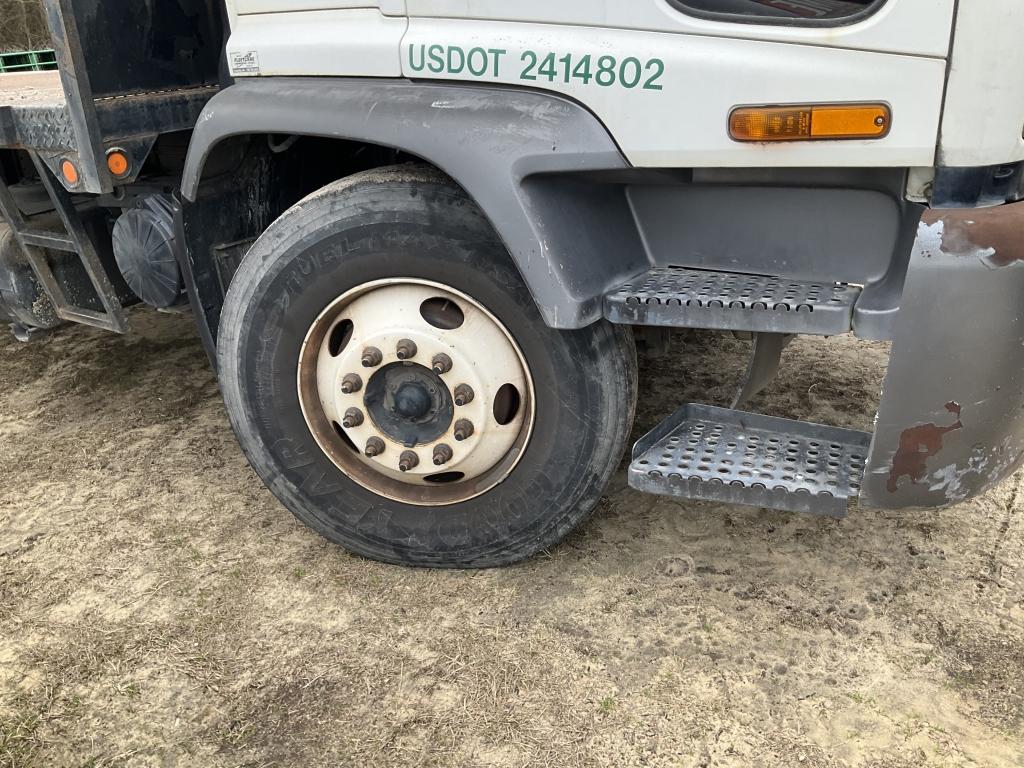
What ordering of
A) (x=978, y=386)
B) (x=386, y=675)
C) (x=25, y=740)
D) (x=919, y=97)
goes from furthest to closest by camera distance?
1. (x=386, y=675)
2. (x=25, y=740)
3. (x=978, y=386)
4. (x=919, y=97)

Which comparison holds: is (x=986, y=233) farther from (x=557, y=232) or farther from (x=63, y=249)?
(x=63, y=249)

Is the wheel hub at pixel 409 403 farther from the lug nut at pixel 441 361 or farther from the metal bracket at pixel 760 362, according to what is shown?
the metal bracket at pixel 760 362

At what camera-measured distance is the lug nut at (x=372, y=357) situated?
99.3 inches

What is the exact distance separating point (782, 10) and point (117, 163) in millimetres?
2248

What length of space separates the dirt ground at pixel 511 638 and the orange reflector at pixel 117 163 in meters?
1.19

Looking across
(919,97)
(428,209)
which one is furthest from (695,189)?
(428,209)

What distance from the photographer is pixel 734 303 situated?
2.09 meters

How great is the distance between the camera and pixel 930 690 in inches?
87.4

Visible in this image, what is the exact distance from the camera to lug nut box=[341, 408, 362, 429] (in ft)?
8.59

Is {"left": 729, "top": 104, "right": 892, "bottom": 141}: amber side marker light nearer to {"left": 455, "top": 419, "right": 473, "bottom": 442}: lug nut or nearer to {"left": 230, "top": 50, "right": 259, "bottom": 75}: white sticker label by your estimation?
{"left": 455, "top": 419, "right": 473, "bottom": 442}: lug nut

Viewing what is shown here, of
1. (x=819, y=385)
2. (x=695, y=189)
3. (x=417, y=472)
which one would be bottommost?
(x=819, y=385)

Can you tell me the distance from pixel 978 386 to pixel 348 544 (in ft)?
6.22

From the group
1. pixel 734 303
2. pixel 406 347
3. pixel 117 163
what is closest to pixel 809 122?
pixel 734 303

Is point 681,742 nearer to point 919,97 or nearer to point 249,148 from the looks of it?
point 919,97
